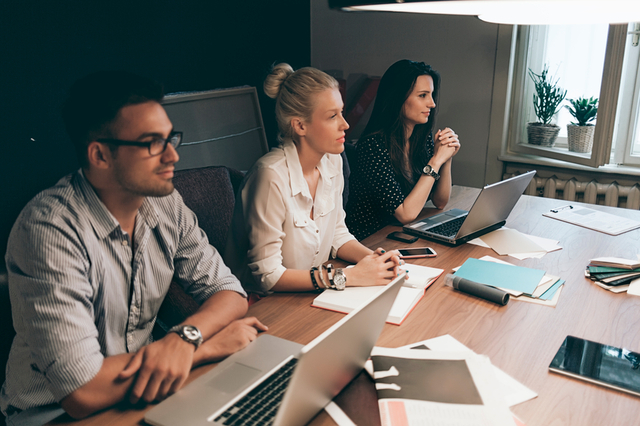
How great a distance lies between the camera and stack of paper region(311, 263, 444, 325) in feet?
4.01

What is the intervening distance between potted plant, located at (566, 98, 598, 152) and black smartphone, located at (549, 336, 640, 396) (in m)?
2.21

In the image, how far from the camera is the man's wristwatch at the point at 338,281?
53.2 inches

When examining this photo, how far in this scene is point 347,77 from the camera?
3641 millimetres

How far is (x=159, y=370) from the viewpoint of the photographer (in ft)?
3.01

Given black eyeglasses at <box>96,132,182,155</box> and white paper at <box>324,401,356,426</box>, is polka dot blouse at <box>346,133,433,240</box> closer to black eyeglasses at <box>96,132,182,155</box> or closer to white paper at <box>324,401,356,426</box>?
black eyeglasses at <box>96,132,182,155</box>

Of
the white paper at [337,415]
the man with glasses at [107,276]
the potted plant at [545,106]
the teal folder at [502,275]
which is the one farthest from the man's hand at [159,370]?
the potted plant at [545,106]

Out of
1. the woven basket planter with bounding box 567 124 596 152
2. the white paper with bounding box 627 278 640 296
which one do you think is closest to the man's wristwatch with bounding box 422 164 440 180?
the white paper with bounding box 627 278 640 296

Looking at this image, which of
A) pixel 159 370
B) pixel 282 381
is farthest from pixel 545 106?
pixel 159 370

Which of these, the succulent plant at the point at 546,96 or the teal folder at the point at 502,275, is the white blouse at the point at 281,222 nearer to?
the teal folder at the point at 502,275

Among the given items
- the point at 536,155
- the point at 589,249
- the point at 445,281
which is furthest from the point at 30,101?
the point at 536,155

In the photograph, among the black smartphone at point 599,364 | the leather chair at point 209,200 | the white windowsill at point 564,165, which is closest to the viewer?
the black smartphone at point 599,364

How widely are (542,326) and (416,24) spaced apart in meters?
2.60

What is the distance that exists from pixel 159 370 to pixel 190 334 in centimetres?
14

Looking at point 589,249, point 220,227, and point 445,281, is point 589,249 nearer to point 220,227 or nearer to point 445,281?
point 445,281
